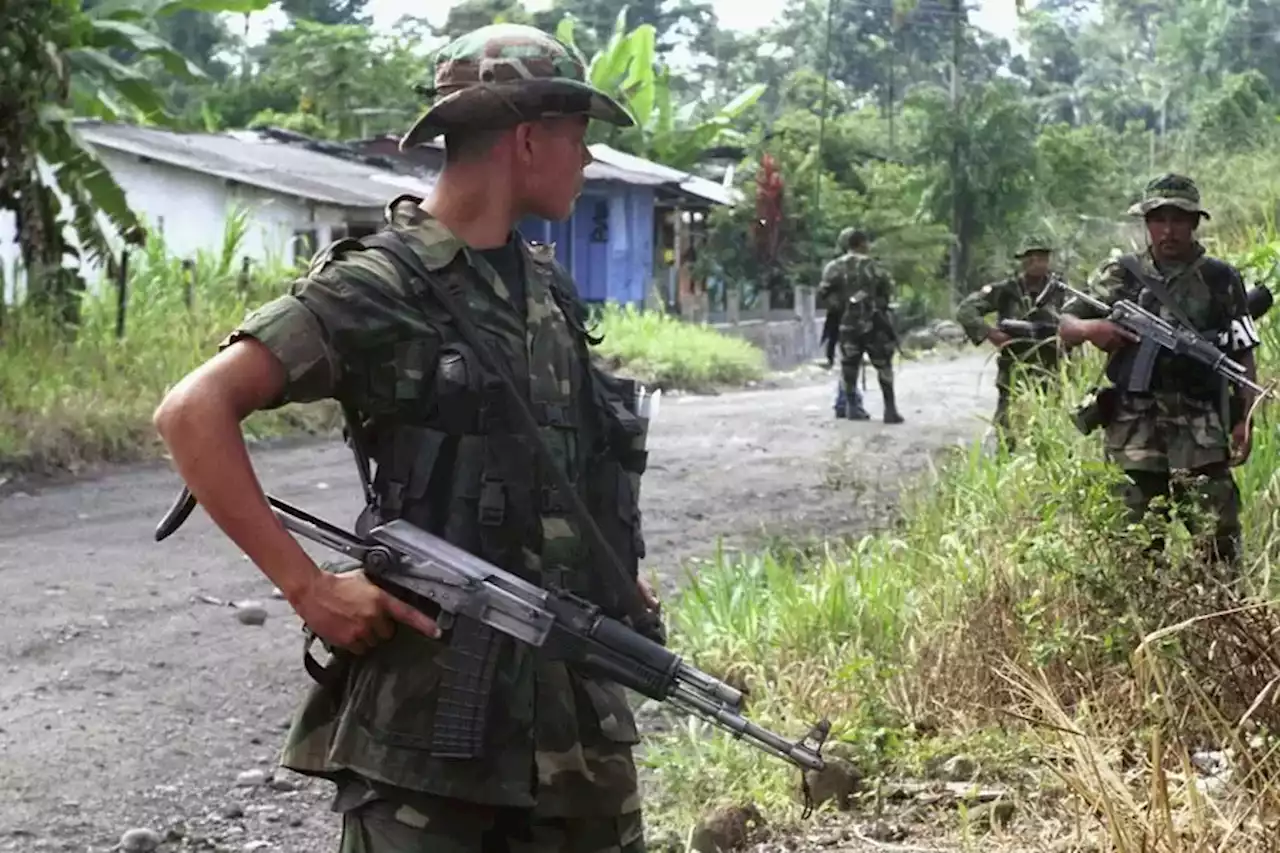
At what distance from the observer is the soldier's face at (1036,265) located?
891 centimetres

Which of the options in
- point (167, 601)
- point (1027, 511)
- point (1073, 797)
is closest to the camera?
point (1073, 797)

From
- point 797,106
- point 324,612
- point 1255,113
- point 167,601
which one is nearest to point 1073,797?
point 324,612

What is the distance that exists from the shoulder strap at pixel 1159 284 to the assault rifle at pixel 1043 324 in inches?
6.2

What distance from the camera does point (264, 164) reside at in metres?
21.2

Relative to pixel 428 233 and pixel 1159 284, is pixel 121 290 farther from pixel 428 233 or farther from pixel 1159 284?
pixel 428 233

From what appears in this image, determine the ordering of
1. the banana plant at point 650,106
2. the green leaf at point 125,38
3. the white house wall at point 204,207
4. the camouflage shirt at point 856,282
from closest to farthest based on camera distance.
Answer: the green leaf at point 125,38 < the camouflage shirt at point 856,282 < the white house wall at point 204,207 < the banana plant at point 650,106

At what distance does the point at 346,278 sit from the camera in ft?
7.26

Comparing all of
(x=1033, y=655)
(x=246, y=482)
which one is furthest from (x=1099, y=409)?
(x=246, y=482)

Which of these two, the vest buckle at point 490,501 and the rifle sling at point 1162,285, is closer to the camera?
the vest buckle at point 490,501

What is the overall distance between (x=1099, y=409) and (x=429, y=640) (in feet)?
12.5

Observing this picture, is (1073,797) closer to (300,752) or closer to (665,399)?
(300,752)

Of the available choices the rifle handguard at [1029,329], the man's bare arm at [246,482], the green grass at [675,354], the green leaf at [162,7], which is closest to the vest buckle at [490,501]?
the man's bare arm at [246,482]

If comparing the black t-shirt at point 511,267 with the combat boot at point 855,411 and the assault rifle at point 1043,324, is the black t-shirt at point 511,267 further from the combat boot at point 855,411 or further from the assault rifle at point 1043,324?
the combat boot at point 855,411

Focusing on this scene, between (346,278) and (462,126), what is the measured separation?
29 cm
